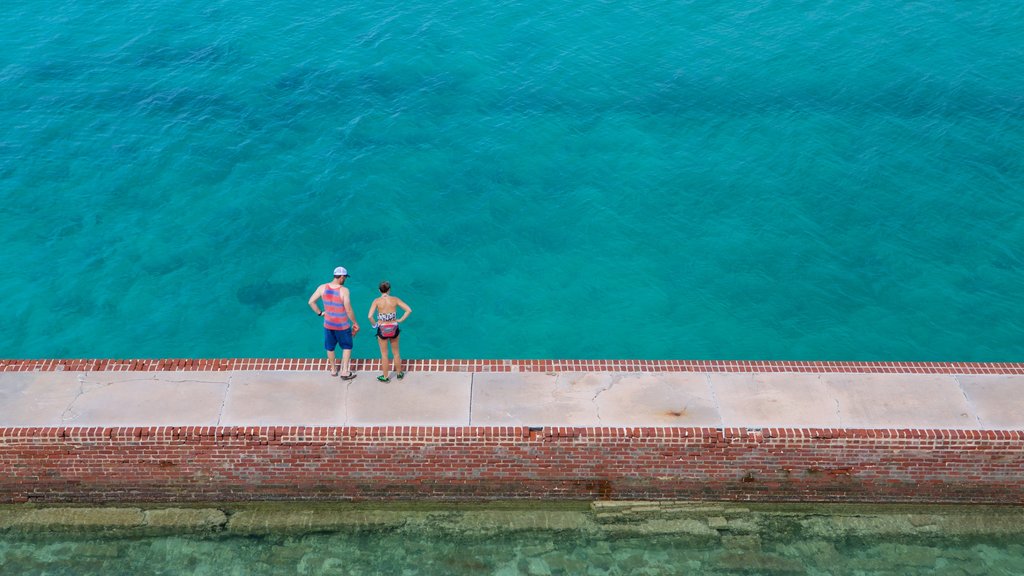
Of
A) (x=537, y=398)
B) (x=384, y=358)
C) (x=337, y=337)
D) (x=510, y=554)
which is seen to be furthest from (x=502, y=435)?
(x=337, y=337)

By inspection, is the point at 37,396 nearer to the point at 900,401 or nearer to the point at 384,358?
the point at 384,358

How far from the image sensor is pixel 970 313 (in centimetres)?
1664

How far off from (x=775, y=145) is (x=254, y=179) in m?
11.7

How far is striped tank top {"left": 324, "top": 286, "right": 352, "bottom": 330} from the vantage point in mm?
11414

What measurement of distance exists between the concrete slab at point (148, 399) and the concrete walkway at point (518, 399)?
0.5 inches

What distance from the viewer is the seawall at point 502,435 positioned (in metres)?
11.4

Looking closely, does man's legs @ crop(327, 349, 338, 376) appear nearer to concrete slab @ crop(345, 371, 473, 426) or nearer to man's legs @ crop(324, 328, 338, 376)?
man's legs @ crop(324, 328, 338, 376)

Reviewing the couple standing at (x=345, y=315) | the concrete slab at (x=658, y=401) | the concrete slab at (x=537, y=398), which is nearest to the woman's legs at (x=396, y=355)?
the couple standing at (x=345, y=315)

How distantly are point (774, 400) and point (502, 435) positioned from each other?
3591 millimetres

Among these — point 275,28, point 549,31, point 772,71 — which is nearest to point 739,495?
point 772,71

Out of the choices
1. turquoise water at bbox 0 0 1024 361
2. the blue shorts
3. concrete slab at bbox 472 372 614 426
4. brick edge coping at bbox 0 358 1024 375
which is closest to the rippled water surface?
concrete slab at bbox 472 372 614 426

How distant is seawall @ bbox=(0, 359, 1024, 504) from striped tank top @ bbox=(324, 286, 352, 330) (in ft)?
3.15

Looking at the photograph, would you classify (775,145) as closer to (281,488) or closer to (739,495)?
(739,495)

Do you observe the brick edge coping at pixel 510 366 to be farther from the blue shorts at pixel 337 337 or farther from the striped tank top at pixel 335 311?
the striped tank top at pixel 335 311
